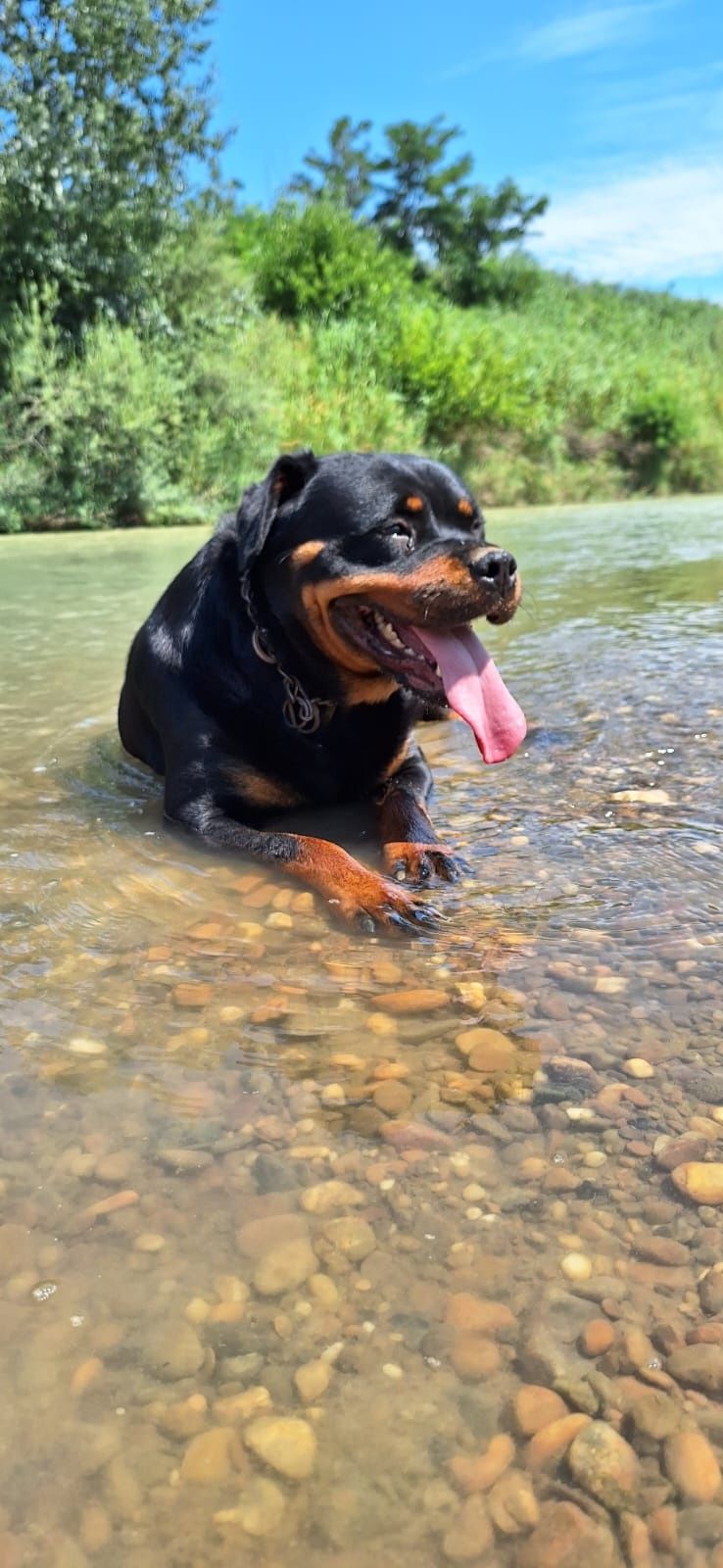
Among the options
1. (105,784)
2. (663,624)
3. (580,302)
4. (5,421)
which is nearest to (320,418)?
(5,421)

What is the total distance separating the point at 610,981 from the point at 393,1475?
1.09 m

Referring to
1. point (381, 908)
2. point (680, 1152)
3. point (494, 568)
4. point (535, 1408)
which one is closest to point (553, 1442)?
point (535, 1408)

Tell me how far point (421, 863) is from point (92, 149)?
19476mm

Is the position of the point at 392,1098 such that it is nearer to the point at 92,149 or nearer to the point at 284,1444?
the point at 284,1444

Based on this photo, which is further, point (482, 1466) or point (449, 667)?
point (449, 667)

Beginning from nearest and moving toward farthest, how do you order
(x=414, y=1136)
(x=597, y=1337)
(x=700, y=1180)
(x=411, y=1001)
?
(x=597, y=1337) < (x=700, y=1180) < (x=414, y=1136) < (x=411, y=1001)

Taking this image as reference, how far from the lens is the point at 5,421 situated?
53.6 ft

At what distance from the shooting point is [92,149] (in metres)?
18.0

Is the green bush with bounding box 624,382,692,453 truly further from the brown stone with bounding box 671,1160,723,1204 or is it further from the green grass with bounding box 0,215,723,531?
the brown stone with bounding box 671,1160,723,1204

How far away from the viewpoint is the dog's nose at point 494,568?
114 inches

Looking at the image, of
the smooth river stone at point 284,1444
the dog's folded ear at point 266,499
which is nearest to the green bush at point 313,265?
the dog's folded ear at point 266,499

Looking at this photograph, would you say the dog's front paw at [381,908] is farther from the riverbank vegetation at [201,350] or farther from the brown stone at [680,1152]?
the riverbank vegetation at [201,350]

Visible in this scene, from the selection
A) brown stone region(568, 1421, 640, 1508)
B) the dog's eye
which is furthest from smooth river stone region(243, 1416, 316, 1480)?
the dog's eye

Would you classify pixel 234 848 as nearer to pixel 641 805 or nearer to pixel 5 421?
pixel 641 805
